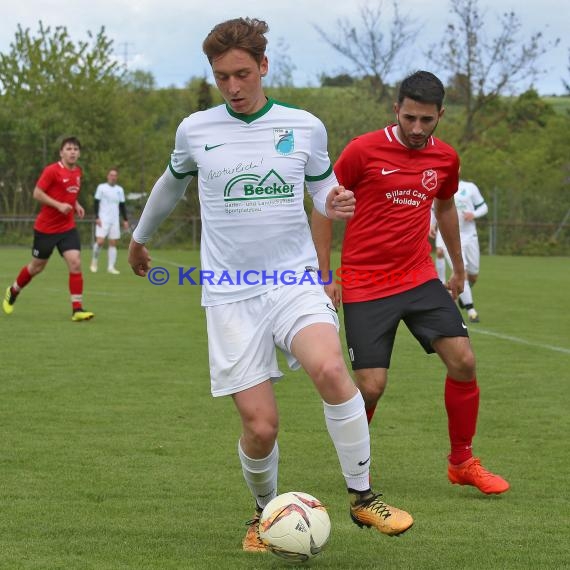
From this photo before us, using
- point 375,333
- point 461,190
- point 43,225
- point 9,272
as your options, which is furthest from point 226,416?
point 9,272

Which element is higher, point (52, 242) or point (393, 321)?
point (393, 321)

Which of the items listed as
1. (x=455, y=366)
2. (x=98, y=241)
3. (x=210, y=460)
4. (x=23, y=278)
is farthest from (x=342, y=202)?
(x=98, y=241)

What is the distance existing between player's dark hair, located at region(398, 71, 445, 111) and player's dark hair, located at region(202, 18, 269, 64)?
1.27 m

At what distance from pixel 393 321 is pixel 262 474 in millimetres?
1449

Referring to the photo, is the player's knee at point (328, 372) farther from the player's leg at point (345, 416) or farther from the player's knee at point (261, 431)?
the player's knee at point (261, 431)

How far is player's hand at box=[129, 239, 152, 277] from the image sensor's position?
517 centimetres

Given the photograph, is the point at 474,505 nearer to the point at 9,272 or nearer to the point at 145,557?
the point at 145,557

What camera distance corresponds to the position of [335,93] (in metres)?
49.6

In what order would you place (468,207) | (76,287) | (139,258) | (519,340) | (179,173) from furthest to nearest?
(468,207) < (76,287) < (519,340) < (139,258) < (179,173)

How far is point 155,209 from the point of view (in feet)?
16.7

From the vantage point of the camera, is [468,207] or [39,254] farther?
[468,207]

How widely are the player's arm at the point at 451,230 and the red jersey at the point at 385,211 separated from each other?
0.78 feet

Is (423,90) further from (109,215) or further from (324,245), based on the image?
(109,215)

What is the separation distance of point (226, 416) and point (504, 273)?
19695mm
